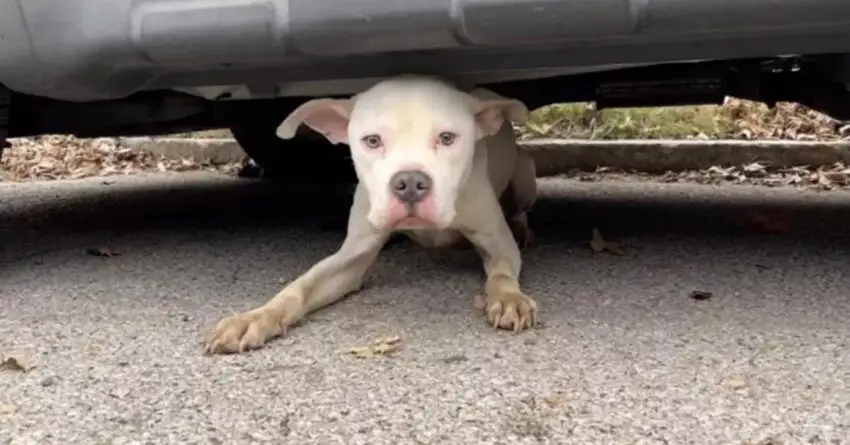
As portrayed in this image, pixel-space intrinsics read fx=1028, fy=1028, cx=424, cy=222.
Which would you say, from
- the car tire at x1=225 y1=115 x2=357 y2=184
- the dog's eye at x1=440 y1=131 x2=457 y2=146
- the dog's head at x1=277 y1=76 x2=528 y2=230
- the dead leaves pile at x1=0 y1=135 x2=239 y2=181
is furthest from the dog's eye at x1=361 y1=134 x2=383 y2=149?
the dead leaves pile at x1=0 y1=135 x2=239 y2=181

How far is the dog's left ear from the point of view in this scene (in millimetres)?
2568

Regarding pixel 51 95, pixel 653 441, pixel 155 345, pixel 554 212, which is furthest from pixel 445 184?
pixel 554 212

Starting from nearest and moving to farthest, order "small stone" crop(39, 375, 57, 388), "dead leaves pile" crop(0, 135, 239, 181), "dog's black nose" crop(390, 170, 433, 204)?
1. "small stone" crop(39, 375, 57, 388)
2. "dog's black nose" crop(390, 170, 433, 204)
3. "dead leaves pile" crop(0, 135, 239, 181)

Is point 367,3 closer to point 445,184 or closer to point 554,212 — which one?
point 445,184

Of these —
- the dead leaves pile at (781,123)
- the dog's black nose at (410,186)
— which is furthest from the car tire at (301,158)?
the dog's black nose at (410,186)

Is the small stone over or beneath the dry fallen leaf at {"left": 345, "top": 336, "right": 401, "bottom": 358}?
beneath

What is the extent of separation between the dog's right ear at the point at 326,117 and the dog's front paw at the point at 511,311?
59 centimetres

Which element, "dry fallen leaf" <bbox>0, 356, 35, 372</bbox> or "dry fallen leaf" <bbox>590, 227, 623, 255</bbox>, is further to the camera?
"dry fallen leaf" <bbox>590, 227, 623, 255</bbox>

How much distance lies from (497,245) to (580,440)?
1136 mm

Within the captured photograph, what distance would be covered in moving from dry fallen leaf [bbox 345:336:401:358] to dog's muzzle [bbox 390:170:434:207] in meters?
0.30

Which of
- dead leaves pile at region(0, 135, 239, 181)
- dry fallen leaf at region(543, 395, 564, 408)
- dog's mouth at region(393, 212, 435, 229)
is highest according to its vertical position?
dog's mouth at region(393, 212, 435, 229)

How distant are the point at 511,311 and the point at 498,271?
1.05 ft

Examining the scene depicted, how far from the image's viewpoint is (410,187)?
222cm

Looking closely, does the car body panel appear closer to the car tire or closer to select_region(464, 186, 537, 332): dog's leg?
select_region(464, 186, 537, 332): dog's leg
